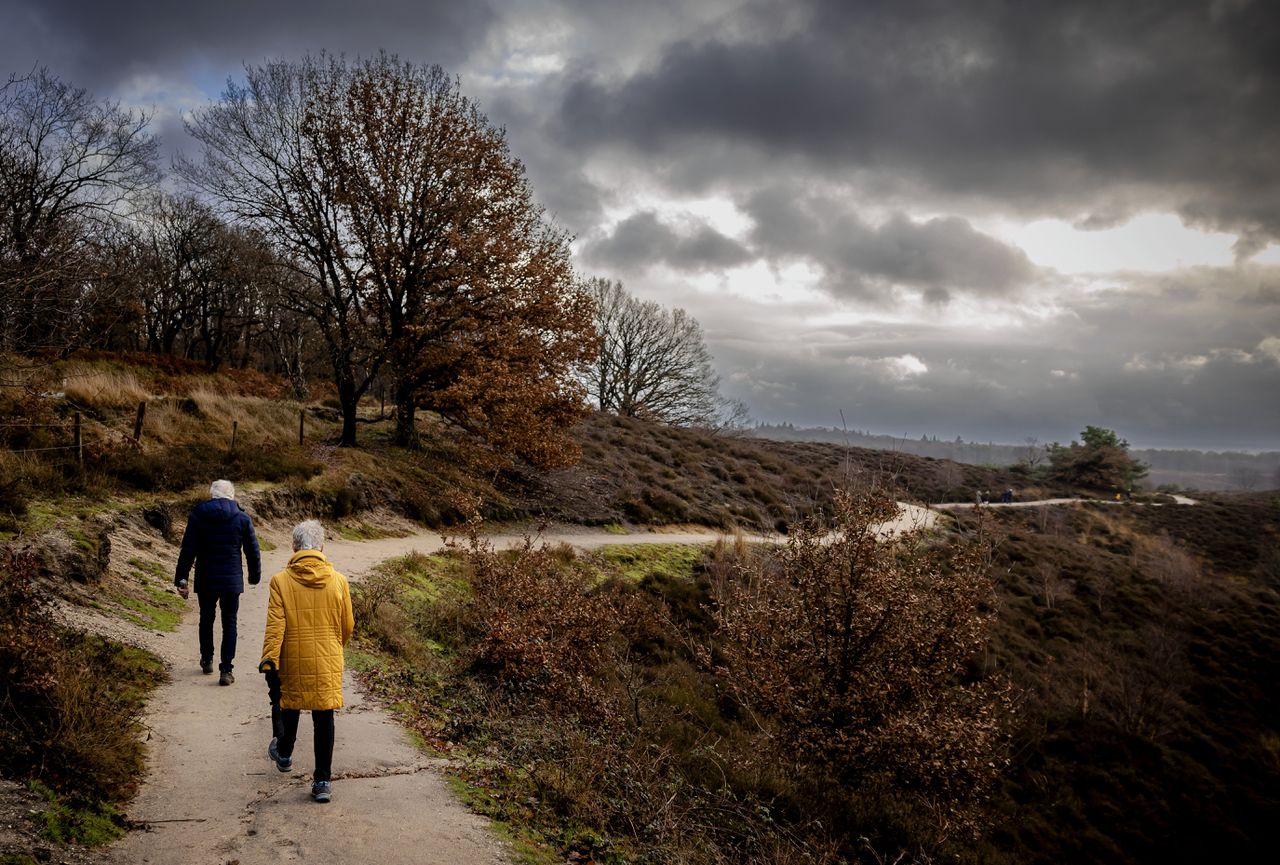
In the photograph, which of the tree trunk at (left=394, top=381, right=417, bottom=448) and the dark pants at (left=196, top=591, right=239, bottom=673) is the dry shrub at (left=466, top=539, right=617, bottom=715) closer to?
the dark pants at (left=196, top=591, right=239, bottom=673)

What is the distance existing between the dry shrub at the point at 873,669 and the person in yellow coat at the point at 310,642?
18.9 feet

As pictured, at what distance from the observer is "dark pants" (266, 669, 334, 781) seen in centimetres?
498

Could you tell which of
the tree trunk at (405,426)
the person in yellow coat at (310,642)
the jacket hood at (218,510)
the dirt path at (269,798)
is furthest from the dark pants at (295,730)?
the tree trunk at (405,426)

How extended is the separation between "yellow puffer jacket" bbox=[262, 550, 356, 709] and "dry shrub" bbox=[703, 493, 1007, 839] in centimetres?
587

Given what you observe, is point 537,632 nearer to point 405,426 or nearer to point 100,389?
point 100,389

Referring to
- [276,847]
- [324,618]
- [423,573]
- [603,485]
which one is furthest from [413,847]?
[603,485]

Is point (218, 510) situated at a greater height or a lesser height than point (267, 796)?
greater

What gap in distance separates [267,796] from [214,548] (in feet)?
10.1

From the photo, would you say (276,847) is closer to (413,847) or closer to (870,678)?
(413,847)

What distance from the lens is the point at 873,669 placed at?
890 centimetres

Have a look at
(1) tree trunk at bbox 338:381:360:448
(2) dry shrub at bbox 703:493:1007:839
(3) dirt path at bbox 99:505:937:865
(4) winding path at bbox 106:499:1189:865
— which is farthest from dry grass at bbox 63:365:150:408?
(2) dry shrub at bbox 703:493:1007:839

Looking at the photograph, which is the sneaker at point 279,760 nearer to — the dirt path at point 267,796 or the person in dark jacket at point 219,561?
the dirt path at point 267,796

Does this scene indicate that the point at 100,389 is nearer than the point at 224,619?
No

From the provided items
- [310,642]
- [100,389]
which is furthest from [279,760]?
[100,389]
